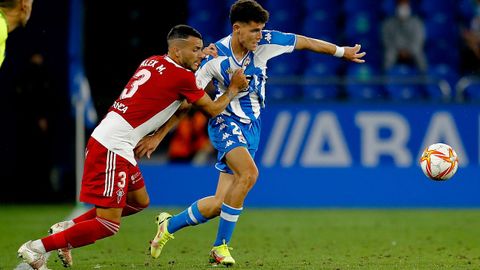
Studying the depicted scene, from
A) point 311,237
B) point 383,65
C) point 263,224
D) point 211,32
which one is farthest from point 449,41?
point 311,237

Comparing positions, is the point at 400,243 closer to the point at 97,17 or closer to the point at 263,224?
the point at 263,224

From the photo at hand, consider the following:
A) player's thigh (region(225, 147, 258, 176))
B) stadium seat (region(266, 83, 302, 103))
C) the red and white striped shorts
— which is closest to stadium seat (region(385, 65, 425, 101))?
stadium seat (region(266, 83, 302, 103))

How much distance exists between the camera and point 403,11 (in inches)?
647

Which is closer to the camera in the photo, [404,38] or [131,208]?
[131,208]

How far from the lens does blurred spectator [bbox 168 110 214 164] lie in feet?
50.4

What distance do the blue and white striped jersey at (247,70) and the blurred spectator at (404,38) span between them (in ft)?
26.1

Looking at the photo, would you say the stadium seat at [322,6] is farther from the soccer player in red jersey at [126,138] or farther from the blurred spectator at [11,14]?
the blurred spectator at [11,14]

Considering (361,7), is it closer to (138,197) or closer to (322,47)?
(322,47)

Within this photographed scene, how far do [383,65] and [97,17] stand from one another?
515 cm

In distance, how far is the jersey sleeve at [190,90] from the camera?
7711mm

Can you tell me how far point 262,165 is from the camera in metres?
15.1

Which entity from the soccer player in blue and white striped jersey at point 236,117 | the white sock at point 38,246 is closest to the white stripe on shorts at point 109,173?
the white sock at point 38,246

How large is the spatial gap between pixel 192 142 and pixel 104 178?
799 centimetres

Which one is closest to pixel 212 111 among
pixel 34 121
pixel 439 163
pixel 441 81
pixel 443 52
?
pixel 439 163
